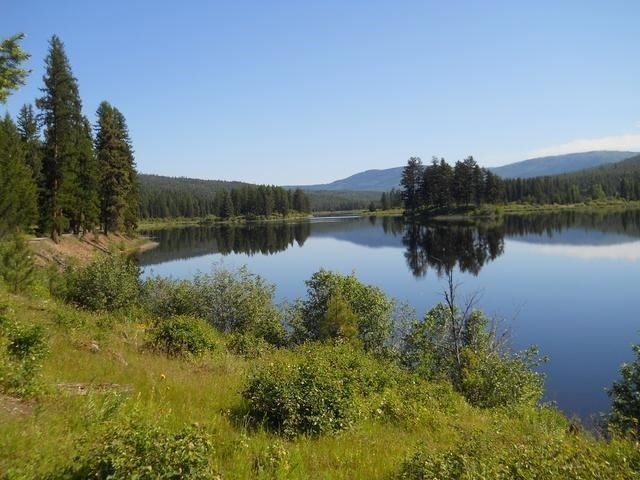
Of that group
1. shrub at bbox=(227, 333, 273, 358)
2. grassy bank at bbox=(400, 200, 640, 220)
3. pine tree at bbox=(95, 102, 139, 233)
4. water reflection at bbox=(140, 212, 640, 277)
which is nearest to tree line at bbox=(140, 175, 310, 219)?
grassy bank at bbox=(400, 200, 640, 220)

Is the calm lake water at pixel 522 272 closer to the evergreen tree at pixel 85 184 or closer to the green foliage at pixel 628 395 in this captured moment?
the green foliage at pixel 628 395

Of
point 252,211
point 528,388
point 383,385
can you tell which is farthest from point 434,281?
point 252,211

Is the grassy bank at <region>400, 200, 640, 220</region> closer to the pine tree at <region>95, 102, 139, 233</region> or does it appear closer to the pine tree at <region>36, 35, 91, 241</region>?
the pine tree at <region>95, 102, 139, 233</region>

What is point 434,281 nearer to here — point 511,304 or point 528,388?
point 511,304

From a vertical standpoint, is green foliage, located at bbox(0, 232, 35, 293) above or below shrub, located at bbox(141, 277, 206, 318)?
above

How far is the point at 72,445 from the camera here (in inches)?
204

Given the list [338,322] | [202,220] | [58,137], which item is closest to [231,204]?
[202,220]

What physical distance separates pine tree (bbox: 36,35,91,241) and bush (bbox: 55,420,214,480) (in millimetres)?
45871

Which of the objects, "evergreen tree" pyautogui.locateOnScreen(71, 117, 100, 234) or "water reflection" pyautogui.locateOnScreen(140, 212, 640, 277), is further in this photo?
"water reflection" pyautogui.locateOnScreen(140, 212, 640, 277)

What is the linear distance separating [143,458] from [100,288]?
71.6ft

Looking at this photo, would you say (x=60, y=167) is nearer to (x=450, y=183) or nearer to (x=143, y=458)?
(x=143, y=458)

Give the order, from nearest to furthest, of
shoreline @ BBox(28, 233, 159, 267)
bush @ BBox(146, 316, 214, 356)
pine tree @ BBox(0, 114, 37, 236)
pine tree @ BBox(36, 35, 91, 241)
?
bush @ BBox(146, 316, 214, 356) < pine tree @ BBox(0, 114, 37, 236) < shoreline @ BBox(28, 233, 159, 267) < pine tree @ BBox(36, 35, 91, 241)

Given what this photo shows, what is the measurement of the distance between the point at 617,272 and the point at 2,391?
169ft

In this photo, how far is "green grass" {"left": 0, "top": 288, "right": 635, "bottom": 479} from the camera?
207 inches
